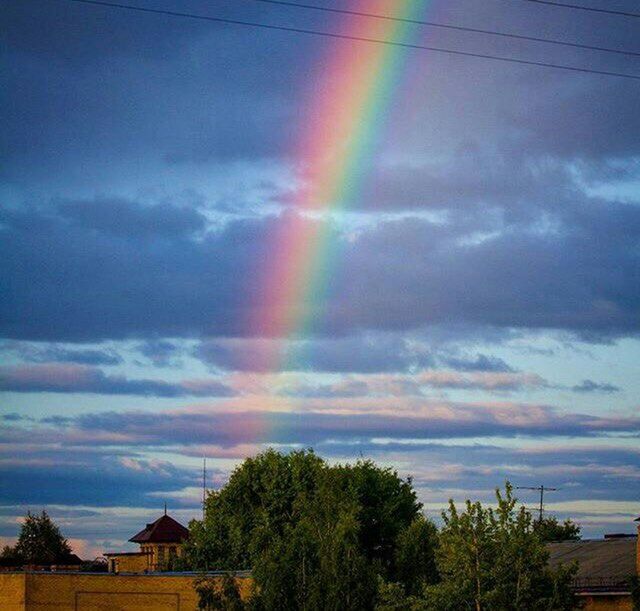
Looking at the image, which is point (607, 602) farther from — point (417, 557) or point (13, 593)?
point (13, 593)

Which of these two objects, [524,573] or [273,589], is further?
[273,589]

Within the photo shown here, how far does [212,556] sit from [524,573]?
6775 cm

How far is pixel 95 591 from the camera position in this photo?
2830 inches

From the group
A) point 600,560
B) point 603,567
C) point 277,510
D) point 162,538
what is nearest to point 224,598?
point 603,567

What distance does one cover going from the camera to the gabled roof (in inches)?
5561

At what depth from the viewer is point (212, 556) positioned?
104000 mm

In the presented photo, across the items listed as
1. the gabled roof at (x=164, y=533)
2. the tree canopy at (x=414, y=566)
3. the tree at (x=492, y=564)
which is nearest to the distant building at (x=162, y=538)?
the gabled roof at (x=164, y=533)

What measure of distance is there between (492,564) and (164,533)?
107 m

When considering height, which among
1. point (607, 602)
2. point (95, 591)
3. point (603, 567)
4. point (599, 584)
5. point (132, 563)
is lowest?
point (607, 602)

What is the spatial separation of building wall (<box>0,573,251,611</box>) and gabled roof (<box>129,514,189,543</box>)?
225 feet

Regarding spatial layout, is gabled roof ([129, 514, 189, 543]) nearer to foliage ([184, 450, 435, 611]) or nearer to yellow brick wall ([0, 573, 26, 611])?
foliage ([184, 450, 435, 611])

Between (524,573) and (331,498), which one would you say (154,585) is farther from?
(524,573)

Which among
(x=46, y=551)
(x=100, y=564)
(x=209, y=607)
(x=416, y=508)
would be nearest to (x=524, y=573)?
(x=209, y=607)

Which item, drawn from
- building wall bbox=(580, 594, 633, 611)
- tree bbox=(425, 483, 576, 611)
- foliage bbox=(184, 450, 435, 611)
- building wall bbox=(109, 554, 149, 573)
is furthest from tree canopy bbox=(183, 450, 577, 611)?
building wall bbox=(109, 554, 149, 573)
